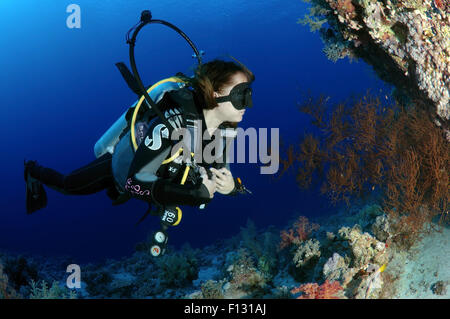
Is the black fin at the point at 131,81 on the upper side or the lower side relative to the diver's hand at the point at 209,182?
upper

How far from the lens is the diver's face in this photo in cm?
269

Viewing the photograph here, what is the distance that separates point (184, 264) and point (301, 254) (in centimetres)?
233

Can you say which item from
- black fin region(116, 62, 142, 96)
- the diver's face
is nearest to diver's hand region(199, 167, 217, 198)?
the diver's face

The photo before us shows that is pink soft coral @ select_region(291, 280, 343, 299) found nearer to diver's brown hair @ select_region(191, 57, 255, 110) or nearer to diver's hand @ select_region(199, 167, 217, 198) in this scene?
diver's hand @ select_region(199, 167, 217, 198)

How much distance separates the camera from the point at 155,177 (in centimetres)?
228

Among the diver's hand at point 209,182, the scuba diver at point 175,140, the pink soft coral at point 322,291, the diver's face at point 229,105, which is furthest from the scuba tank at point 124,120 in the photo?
the pink soft coral at point 322,291

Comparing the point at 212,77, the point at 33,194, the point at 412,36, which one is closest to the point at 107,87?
the point at 33,194

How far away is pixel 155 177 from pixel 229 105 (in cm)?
103

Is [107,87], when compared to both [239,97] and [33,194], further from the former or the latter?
[239,97]

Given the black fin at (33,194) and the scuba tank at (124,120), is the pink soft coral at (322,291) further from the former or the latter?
the black fin at (33,194)

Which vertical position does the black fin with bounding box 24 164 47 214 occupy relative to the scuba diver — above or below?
below

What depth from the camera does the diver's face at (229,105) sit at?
2.69m

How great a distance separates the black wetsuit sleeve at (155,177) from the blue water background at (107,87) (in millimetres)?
14853

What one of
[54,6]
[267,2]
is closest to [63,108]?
[54,6]
